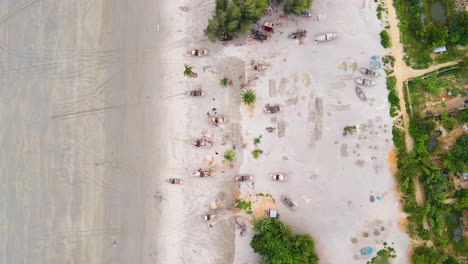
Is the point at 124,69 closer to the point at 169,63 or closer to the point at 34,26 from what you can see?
the point at 169,63

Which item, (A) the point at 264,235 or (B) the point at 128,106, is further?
(B) the point at 128,106

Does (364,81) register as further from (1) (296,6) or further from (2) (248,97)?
(2) (248,97)

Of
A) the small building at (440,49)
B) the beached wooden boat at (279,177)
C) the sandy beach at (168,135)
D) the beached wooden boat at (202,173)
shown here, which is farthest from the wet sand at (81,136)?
the small building at (440,49)

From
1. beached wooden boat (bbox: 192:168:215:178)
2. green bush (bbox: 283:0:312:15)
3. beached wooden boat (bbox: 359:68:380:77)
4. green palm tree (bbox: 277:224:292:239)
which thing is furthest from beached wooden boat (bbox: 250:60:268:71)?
green palm tree (bbox: 277:224:292:239)

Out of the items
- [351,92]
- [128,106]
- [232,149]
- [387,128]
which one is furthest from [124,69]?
[387,128]

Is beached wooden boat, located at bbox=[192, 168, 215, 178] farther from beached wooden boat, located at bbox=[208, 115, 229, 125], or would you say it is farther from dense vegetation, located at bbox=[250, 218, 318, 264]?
dense vegetation, located at bbox=[250, 218, 318, 264]

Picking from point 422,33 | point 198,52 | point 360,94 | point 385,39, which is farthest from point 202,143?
point 422,33

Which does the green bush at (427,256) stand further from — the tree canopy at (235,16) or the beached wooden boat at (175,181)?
the tree canopy at (235,16)
